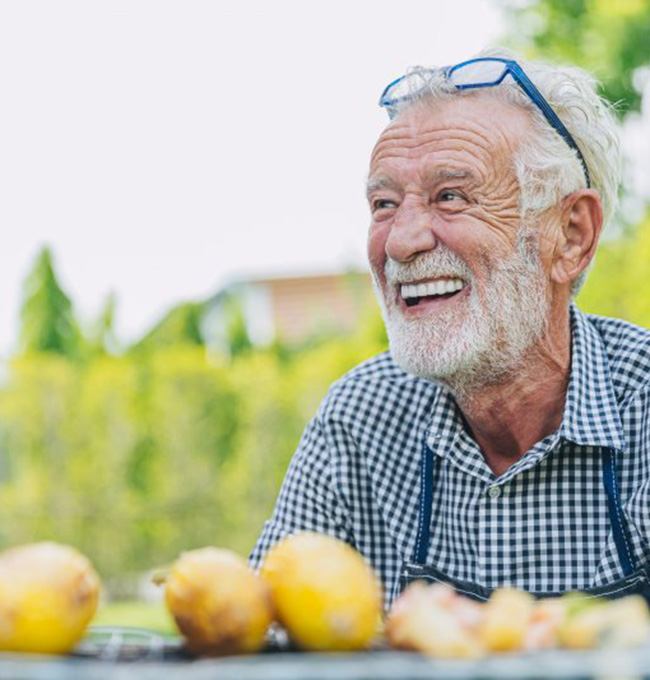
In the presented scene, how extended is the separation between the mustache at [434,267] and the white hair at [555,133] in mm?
208

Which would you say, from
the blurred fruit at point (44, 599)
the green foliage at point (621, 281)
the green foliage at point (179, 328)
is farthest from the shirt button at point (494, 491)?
the green foliage at point (179, 328)

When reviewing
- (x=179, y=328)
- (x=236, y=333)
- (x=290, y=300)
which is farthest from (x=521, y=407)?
(x=290, y=300)

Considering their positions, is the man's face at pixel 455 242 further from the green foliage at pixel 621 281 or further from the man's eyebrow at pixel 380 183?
the green foliage at pixel 621 281

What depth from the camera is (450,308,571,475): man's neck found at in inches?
100

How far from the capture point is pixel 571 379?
2.51 m

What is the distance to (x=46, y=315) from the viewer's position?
619 inches

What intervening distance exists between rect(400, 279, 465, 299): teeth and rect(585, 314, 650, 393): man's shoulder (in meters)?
0.37

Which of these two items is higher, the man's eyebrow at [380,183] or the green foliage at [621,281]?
the man's eyebrow at [380,183]

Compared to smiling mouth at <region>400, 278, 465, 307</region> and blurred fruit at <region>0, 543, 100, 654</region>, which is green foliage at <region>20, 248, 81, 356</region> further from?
blurred fruit at <region>0, 543, 100, 654</region>

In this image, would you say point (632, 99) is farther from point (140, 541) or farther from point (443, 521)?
point (443, 521)

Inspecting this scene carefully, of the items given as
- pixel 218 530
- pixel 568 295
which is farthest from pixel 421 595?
pixel 218 530

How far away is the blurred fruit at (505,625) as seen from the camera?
116cm

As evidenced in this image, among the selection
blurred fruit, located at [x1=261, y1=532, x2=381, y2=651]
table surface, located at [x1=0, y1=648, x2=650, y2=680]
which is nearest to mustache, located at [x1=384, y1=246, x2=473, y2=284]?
blurred fruit, located at [x1=261, y1=532, x2=381, y2=651]

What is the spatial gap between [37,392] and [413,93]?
12.2 m
